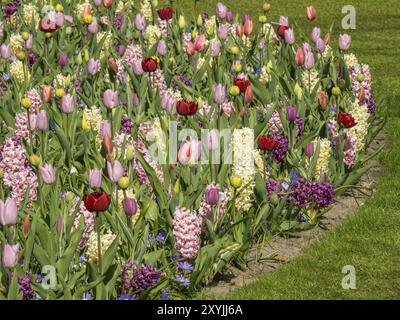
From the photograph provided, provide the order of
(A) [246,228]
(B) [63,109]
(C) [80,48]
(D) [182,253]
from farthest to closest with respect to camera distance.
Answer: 1. (C) [80,48]
2. (B) [63,109]
3. (A) [246,228]
4. (D) [182,253]

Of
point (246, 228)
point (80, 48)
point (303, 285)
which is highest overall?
point (80, 48)

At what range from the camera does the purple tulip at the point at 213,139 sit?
19.1ft

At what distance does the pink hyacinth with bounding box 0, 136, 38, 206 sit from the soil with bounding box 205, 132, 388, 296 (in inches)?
50.4

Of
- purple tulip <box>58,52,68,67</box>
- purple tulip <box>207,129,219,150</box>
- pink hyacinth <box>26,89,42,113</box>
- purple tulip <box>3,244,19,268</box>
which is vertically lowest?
purple tulip <box>3,244,19,268</box>

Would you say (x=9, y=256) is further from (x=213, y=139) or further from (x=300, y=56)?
(x=300, y=56)

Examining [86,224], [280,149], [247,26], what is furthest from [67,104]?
[247,26]

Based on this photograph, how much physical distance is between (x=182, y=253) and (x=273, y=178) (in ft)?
4.97

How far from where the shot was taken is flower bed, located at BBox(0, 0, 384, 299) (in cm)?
510

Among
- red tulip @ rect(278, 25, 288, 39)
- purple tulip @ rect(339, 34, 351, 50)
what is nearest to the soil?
purple tulip @ rect(339, 34, 351, 50)

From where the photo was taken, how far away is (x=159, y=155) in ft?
20.0

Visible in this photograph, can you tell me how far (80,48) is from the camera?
376 inches

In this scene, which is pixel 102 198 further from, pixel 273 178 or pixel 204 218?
pixel 273 178

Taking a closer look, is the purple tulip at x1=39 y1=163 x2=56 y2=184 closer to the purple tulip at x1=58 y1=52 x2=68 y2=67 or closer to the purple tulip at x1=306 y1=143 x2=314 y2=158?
the purple tulip at x1=306 y1=143 x2=314 y2=158

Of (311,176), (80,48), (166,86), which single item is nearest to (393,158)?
(311,176)
